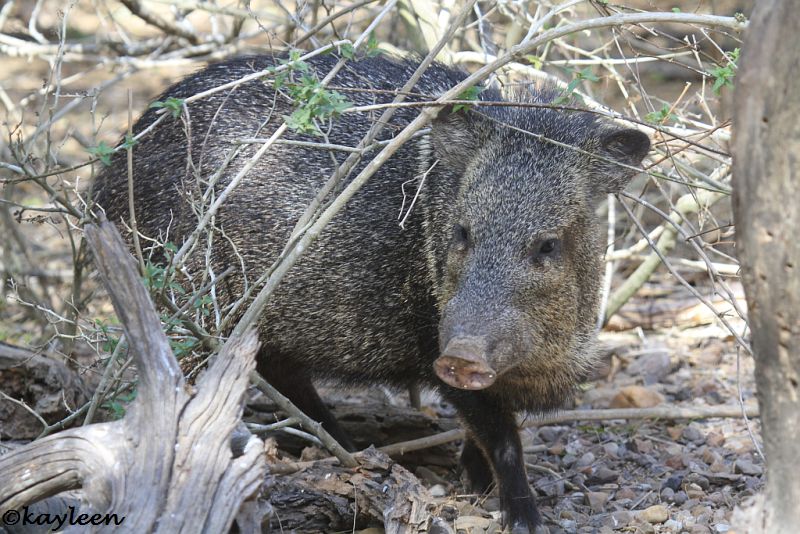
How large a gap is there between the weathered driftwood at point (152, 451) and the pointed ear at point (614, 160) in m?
1.71

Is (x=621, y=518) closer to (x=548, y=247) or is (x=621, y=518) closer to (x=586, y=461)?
(x=586, y=461)

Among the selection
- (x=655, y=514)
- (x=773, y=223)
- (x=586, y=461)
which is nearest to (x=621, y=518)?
(x=655, y=514)

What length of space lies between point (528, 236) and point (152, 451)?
1.54 meters

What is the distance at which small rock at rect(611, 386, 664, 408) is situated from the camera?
188 inches

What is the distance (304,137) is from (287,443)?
4.35ft

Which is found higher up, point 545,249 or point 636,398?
point 545,249

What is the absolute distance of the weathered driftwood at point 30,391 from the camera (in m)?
3.89

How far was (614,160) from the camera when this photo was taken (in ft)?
12.0

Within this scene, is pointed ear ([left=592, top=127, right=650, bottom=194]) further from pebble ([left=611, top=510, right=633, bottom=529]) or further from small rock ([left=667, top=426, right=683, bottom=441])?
small rock ([left=667, top=426, right=683, bottom=441])

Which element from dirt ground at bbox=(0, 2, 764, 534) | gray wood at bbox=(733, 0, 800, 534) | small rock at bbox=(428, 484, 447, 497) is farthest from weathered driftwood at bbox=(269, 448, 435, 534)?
gray wood at bbox=(733, 0, 800, 534)

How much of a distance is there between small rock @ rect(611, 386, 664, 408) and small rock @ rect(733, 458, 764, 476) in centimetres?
64

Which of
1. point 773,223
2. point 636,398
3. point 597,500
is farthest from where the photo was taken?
point 636,398

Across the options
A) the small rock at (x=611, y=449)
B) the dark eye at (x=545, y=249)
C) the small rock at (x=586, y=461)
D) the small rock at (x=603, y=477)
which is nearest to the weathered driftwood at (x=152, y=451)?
the dark eye at (x=545, y=249)

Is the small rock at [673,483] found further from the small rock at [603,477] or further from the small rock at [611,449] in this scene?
the small rock at [611,449]
